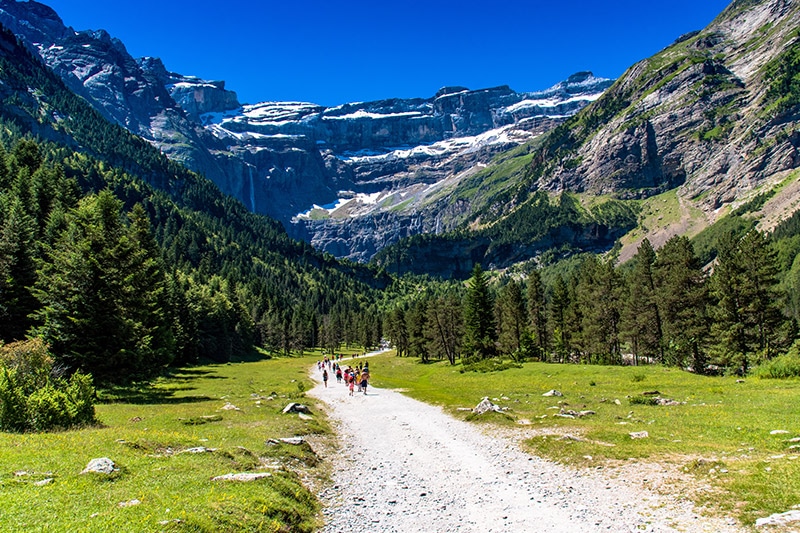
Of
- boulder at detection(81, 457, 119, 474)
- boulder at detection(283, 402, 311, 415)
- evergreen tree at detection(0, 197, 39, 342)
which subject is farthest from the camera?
evergreen tree at detection(0, 197, 39, 342)

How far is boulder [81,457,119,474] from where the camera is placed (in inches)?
444

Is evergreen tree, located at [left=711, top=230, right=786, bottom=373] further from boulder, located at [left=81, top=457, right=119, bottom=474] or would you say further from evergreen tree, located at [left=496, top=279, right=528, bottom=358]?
boulder, located at [left=81, top=457, right=119, bottom=474]

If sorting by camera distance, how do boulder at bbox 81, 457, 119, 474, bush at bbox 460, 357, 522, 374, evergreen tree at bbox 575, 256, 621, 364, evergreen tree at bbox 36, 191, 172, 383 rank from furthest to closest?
evergreen tree at bbox 575, 256, 621, 364, bush at bbox 460, 357, 522, 374, evergreen tree at bbox 36, 191, 172, 383, boulder at bbox 81, 457, 119, 474

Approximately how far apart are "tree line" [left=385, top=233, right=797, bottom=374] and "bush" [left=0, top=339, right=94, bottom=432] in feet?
182

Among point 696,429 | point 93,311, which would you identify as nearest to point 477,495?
point 696,429

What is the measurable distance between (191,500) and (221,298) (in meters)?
102

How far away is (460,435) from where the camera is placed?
2197 cm

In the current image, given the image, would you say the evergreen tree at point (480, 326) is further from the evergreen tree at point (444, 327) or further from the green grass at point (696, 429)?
the green grass at point (696, 429)

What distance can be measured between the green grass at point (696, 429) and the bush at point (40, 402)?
19291mm

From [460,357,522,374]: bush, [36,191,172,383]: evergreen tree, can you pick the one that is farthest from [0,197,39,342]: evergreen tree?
[460,357,522,374]: bush

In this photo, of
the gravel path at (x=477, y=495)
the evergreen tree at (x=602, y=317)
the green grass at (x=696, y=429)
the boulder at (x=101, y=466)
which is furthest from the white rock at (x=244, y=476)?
the evergreen tree at (x=602, y=317)

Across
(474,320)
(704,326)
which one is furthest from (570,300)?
(704,326)

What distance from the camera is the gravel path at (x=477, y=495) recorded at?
1072 centimetres

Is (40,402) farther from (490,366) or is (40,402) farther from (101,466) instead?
(490,366)
